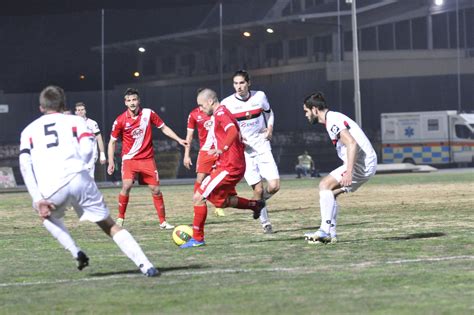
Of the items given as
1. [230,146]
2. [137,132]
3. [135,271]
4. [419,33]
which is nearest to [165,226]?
[137,132]

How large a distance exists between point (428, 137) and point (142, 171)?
1490 inches

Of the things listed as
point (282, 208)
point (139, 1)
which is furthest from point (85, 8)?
point (282, 208)

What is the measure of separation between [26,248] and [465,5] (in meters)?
47.1

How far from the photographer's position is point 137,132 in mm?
18156

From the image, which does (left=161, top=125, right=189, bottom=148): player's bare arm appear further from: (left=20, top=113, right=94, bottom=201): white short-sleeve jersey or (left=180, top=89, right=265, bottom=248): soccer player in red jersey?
(left=20, top=113, right=94, bottom=201): white short-sleeve jersey

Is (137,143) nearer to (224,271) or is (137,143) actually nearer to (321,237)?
(321,237)

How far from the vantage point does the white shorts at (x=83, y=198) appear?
10023 millimetres

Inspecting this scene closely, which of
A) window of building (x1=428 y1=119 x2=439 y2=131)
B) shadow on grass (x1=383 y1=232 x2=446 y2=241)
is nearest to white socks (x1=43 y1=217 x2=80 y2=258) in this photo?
shadow on grass (x1=383 y1=232 x2=446 y2=241)

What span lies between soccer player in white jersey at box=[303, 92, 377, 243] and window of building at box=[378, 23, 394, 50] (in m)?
43.0

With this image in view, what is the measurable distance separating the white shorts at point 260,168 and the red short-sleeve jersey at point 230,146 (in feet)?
8.00

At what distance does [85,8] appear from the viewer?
6216 centimetres

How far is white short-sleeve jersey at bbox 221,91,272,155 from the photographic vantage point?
16.3m

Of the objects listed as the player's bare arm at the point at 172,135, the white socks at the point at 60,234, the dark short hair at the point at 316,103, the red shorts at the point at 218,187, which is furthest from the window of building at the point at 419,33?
the white socks at the point at 60,234

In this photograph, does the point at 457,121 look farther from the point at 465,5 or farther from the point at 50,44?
the point at 50,44
